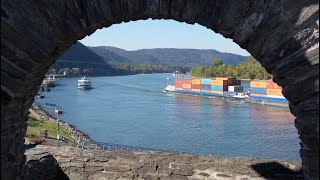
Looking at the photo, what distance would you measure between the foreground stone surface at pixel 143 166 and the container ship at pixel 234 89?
43647 mm

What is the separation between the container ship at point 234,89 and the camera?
5522cm

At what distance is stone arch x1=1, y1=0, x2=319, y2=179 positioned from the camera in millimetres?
3139

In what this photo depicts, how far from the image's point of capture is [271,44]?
3.28 metres

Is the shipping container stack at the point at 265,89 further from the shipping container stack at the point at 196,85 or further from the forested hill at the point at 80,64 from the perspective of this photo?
the forested hill at the point at 80,64

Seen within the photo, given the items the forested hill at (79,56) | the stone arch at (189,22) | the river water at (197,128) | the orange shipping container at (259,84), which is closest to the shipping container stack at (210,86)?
the orange shipping container at (259,84)

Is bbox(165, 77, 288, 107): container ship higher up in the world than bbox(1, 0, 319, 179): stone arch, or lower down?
lower down

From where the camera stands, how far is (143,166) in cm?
638

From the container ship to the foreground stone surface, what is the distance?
143 feet

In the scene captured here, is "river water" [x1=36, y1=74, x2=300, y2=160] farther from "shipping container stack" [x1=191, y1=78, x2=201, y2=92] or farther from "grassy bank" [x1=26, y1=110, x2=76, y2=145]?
"shipping container stack" [x1=191, y1=78, x2=201, y2=92]

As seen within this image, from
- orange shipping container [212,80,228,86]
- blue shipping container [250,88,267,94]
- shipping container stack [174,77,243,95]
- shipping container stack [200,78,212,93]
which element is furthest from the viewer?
shipping container stack [200,78,212,93]

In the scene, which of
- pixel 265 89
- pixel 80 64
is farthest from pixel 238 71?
pixel 80 64

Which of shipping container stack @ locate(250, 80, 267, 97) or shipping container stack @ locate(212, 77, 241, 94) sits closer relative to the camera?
shipping container stack @ locate(250, 80, 267, 97)

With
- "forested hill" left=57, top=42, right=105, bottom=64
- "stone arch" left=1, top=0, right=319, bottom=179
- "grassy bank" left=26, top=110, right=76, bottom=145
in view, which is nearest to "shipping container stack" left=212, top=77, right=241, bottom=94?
"grassy bank" left=26, top=110, right=76, bottom=145

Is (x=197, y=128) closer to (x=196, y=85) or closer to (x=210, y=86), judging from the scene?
(x=210, y=86)
